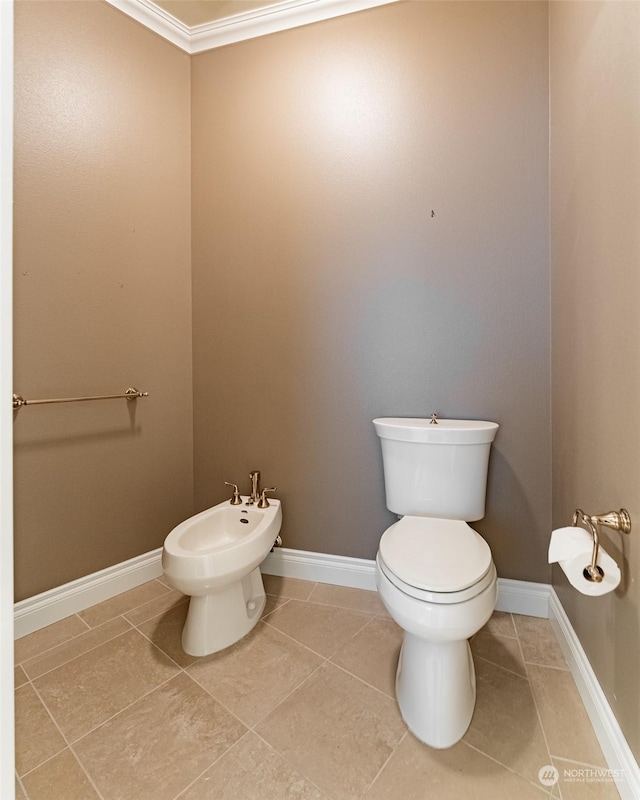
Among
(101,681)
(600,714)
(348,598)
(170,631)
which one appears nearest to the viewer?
(600,714)

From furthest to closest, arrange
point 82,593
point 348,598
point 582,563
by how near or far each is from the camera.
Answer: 1. point 348,598
2. point 82,593
3. point 582,563

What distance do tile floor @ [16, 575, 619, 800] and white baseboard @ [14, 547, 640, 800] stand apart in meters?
0.05

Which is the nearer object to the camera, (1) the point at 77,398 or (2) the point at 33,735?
(2) the point at 33,735

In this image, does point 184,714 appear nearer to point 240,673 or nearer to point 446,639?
point 240,673

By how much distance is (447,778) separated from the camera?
0.92 m

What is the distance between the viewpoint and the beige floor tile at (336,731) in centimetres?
93

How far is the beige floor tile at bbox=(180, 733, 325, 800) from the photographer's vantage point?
0.88 metres

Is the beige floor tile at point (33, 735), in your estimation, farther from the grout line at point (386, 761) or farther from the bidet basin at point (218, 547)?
the grout line at point (386, 761)

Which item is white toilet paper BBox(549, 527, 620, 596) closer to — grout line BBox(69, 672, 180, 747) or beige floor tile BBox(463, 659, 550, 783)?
beige floor tile BBox(463, 659, 550, 783)

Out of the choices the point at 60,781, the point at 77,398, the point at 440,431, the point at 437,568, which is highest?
the point at 77,398

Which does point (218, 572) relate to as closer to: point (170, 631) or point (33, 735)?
point (170, 631)

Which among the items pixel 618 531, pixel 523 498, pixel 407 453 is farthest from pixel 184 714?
pixel 523 498

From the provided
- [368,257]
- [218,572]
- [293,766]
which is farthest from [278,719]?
[368,257]

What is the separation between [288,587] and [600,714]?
118 centimetres
